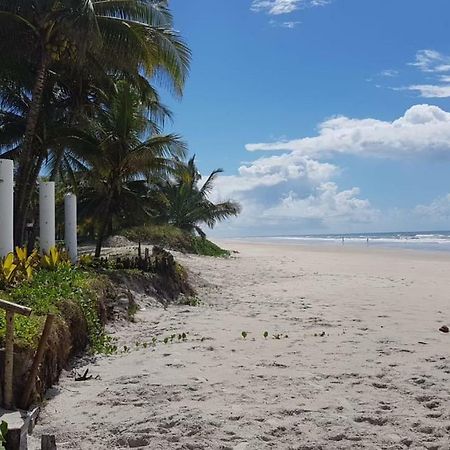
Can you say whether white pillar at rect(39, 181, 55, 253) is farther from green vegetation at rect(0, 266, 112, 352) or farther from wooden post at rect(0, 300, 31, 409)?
wooden post at rect(0, 300, 31, 409)

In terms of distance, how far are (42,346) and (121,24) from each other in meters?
10.2

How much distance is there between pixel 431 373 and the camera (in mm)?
5969

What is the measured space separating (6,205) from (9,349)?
4533mm

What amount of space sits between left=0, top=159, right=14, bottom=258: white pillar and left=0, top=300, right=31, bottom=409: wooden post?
14.4 ft

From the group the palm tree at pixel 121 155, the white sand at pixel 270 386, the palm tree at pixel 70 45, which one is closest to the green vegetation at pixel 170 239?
the palm tree at pixel 121 155

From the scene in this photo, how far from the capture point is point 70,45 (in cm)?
1442

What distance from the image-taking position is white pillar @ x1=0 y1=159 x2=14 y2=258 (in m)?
8.64

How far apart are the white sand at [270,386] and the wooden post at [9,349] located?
37 centimetres

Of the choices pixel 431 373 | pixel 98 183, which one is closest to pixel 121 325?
pixel 431 373

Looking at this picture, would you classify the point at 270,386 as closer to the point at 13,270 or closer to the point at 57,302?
the point at 57,302

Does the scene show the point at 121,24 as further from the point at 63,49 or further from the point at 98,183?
the point at 98,183

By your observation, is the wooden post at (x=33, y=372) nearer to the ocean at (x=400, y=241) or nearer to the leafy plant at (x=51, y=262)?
the leafy plant at (x=51, y=262)

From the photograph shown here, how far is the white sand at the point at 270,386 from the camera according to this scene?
4.48 metres

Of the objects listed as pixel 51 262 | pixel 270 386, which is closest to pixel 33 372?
pixel 270 386
